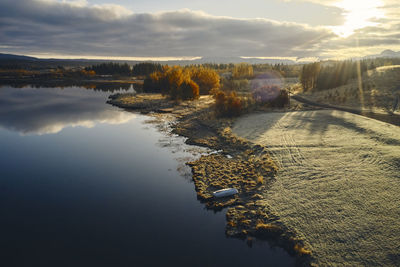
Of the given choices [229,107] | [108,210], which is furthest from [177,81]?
[108,210]

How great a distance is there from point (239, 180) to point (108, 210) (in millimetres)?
10940

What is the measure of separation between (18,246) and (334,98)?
57337 millimetres

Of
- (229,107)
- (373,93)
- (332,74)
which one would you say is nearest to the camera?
(229,107)

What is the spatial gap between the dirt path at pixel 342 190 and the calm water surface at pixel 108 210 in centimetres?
306

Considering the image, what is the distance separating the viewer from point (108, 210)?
1833 centimetres

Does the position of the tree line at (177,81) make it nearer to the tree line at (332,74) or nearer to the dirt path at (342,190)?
the tree line at (332,74)

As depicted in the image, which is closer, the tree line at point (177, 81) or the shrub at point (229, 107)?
the shrub at point (229, 107)

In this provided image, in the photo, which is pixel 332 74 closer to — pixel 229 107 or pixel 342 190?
pixel 229 107

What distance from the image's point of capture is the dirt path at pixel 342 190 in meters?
13.3

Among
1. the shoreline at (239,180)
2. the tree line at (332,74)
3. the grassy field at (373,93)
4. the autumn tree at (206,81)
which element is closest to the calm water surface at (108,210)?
the shoreline at (239,180)

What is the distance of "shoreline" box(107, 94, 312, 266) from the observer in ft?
50.1

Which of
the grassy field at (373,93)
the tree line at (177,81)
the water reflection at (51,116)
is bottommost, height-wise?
the water reflection at (51,116)

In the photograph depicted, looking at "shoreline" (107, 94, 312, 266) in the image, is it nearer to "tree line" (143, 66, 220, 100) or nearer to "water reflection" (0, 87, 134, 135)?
"water reflection" (0, 87, 134, 135)

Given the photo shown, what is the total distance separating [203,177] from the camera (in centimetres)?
2319
